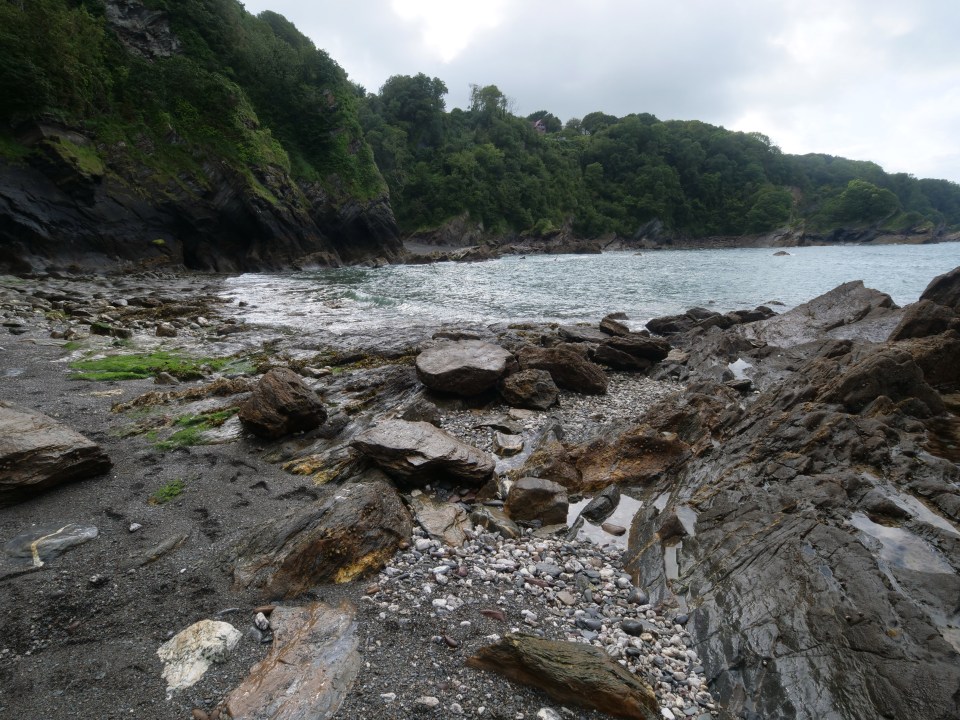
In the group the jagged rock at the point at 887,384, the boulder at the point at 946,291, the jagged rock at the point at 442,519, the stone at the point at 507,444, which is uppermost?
the boulder at the point at 946,291

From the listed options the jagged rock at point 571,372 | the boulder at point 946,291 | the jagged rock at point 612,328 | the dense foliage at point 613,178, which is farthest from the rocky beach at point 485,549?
the dense foliage at point 613,178

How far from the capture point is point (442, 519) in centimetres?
562

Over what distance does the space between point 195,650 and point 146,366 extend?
31.3ft

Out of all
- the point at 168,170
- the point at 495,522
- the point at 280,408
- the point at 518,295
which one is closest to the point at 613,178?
the point at 518,295

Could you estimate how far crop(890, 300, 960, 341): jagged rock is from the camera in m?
9.41

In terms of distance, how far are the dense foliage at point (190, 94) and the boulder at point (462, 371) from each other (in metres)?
34.3

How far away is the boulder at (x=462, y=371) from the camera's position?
32.2ft

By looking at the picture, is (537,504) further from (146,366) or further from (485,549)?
(146,366)

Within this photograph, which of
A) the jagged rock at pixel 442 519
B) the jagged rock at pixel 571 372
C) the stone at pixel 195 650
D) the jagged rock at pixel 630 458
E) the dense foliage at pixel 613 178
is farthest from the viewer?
the dense foliage at pixel 613 178

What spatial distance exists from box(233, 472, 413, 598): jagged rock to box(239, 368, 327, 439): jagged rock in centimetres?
281

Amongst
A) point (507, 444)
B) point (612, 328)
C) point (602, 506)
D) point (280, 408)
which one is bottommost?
point (507, 444)

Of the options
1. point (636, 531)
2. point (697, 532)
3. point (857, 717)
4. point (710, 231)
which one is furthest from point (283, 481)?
point (710, 231)

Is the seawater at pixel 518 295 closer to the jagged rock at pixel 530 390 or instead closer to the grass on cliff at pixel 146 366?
the grass on cliff at pixel 146 366

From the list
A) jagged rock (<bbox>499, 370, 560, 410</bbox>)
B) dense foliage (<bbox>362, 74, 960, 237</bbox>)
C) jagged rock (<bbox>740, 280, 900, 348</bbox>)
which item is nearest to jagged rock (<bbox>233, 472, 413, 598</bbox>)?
jagged rock (<bbox>499, 370, 560, 410</bbox>)
